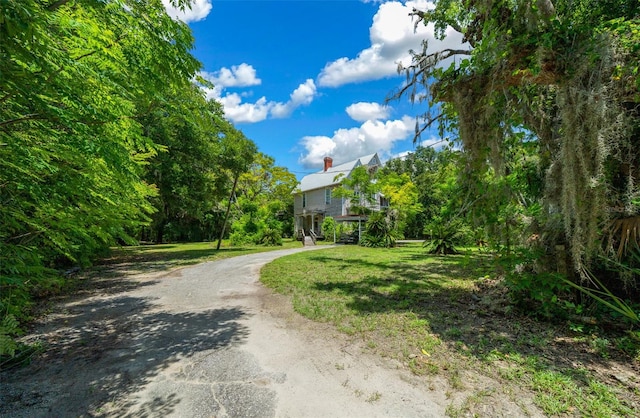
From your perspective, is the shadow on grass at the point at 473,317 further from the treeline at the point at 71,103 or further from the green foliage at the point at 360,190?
the green foliage at the point at 360,190

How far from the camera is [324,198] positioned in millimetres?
28250

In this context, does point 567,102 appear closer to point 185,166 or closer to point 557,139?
point 557,139

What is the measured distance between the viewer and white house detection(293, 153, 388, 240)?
86.7 feet

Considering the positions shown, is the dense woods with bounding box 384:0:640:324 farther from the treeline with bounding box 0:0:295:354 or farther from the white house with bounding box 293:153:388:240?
the white house with bounding box 293:153:388:240

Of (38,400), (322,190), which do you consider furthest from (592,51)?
(322,190)

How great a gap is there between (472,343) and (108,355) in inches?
173

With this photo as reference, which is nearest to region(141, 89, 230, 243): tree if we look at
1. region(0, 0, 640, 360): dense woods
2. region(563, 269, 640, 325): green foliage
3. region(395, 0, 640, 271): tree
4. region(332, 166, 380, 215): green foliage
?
region(0, 0, 640, 360): dense woods

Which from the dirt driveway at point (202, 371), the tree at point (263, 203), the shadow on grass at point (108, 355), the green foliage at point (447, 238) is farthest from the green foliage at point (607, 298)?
the tree at point (263, 203)

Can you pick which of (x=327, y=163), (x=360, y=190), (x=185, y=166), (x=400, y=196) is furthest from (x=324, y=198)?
(x=185, y=166)

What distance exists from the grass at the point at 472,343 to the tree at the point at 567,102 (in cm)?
117

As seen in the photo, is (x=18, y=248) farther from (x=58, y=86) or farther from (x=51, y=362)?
(x=58, y=86)

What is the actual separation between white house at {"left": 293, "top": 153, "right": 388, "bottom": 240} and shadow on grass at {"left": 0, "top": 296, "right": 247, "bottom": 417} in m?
19.1

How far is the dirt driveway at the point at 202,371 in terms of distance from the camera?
8.33ft

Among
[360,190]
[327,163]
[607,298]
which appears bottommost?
[607,298]
